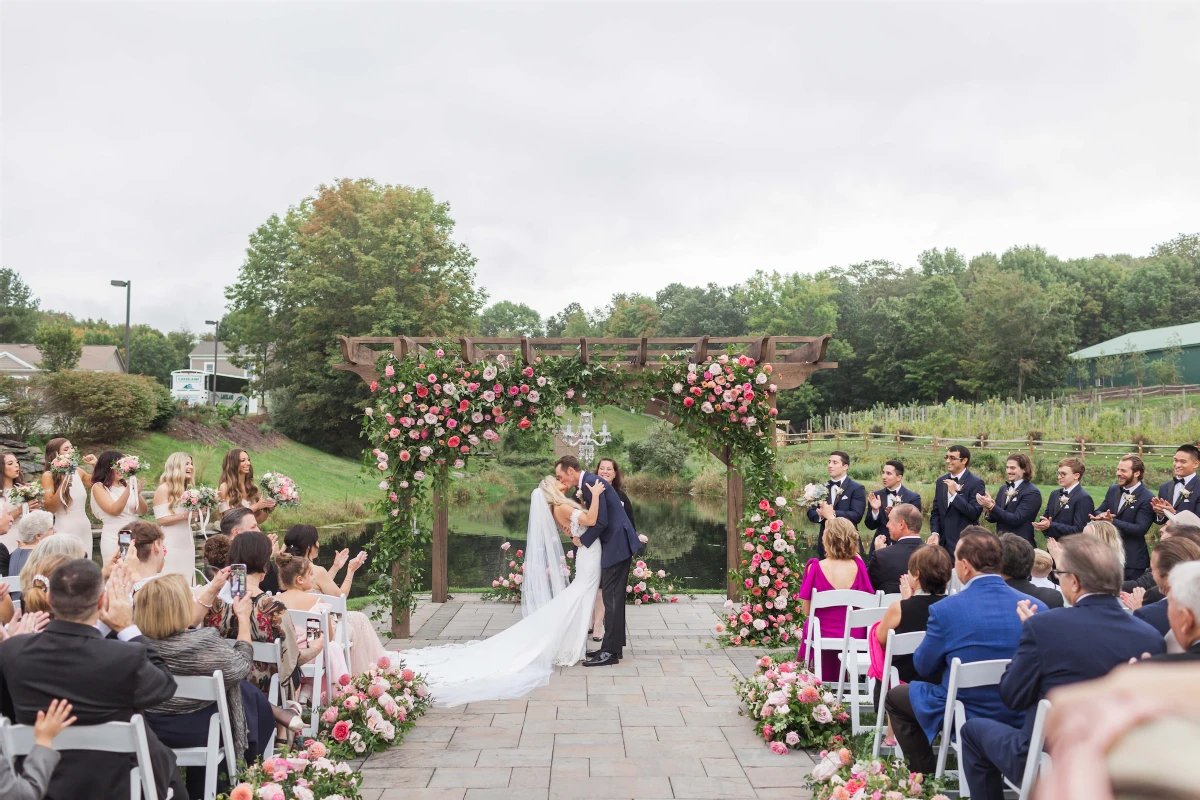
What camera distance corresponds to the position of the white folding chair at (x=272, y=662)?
431 cm

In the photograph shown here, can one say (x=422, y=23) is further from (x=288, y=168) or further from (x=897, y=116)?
(x=288, y=168)

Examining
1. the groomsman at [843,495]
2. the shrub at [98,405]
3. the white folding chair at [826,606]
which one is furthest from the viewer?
the shrub at [98,405]

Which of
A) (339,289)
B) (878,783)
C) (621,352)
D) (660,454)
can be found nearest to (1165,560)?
(878,783)

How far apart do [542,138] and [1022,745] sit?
2621 centimetres

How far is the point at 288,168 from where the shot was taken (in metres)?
36.8

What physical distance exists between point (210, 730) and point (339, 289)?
28.4 meters

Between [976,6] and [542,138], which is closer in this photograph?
[976,6]

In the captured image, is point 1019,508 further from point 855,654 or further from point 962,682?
point 962,682

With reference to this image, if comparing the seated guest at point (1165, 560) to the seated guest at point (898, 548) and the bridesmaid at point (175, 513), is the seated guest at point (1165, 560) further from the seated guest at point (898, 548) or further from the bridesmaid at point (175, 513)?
the bridesmaid at point (175, 513)

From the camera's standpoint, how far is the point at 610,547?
7.33 m

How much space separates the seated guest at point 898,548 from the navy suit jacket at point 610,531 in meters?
2.26

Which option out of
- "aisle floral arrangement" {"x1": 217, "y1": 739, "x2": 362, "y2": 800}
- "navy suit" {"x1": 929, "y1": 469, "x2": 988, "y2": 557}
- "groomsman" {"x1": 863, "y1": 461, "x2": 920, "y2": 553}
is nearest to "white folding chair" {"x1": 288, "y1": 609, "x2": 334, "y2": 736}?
"aisle floral arrangement" {"x1": 217, "y1": 739, "x2": 362, "y2": 800}

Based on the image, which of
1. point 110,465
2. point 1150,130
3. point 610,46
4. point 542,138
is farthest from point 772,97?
point 1150,130

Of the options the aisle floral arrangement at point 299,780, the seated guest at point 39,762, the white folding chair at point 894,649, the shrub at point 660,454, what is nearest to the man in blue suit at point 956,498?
the white folding chair at point 894,649
